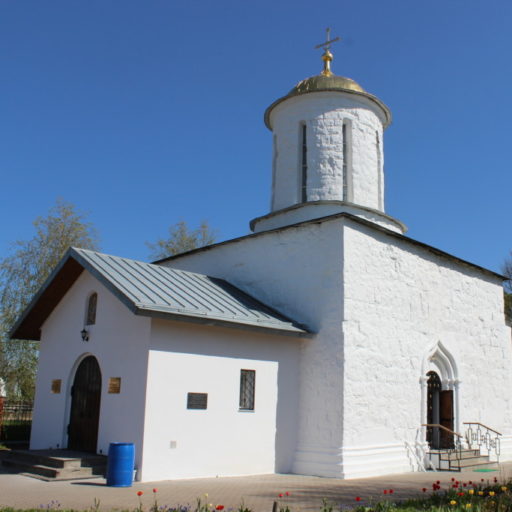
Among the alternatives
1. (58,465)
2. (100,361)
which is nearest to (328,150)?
(100,361)

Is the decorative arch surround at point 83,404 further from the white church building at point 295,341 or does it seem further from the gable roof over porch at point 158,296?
the gable roof over porch at point 158,296

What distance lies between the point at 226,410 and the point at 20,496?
4.44 meters

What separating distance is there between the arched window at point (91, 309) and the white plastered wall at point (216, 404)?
243 cm

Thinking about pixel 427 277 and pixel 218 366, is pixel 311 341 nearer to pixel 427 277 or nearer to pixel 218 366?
pixel 218 366

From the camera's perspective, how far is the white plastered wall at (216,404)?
11.2 m

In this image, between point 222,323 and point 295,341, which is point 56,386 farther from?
point 295,341

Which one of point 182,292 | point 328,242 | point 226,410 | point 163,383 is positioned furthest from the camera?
point 328,242

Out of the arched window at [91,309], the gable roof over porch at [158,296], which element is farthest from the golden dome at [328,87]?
the arched window at [91,309]

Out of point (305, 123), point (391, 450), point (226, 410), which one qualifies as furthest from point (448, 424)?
point (305, 123)

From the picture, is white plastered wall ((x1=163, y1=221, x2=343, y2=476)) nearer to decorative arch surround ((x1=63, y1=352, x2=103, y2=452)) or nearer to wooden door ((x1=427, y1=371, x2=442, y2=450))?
wooden door ((x1=427, y1=371, x2=442, y2=450))

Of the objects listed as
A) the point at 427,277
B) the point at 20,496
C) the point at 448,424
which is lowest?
the point at 20,496

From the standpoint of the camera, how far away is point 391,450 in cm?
1348

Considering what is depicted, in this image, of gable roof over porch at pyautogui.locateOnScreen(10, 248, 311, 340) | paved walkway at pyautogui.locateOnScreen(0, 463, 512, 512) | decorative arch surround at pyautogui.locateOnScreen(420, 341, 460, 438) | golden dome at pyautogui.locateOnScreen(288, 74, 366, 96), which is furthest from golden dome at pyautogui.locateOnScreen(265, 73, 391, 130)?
paved walkway at pyautogui.locateOnScreen(0, 463, 512, 512)

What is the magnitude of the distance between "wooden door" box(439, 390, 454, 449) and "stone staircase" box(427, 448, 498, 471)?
21.5 inches
